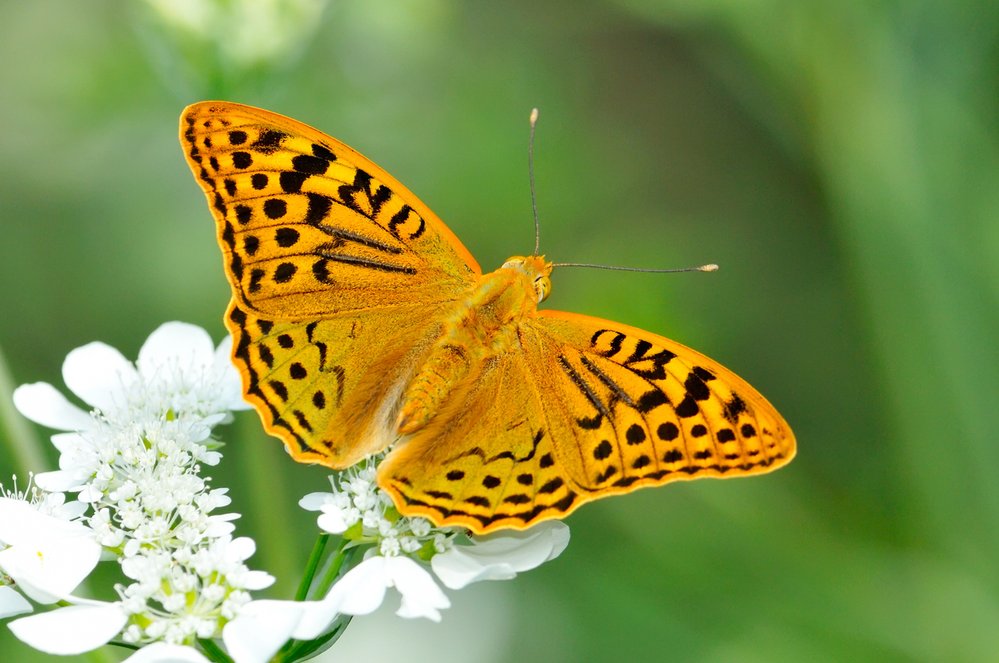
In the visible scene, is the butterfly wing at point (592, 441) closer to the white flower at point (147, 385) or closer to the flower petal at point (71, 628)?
the flower petal at point (71, 628)

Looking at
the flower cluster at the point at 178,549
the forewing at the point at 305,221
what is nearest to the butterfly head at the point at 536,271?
the forewing at the point at 305,221

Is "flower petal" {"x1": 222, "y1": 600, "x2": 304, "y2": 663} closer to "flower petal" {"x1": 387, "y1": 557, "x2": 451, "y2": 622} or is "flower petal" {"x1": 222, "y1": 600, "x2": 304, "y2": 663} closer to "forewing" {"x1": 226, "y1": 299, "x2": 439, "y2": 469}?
"flower petal" {"x1": 387, "y1": 557, "x2": 451, "y2": 622}

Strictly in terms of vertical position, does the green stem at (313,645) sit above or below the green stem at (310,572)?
below

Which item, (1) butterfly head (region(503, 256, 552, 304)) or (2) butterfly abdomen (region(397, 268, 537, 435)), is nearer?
(2) butterfly abdomen (region(397, 268, 537, 435))

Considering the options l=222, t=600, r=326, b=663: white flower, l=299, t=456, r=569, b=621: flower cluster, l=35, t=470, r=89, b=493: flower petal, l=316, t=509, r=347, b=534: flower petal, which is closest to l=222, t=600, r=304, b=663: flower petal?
l=222, t=600, r=326, b=663: white flower

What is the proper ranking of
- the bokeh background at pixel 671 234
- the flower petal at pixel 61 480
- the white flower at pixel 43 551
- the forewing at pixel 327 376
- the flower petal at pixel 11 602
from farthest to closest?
the bokeh background at pixel 671 234, the flower petal at pixel 61 480, the forewing at pixel 327 376, the flower petal at pixel 11 602, the white flower at pixel 43 551
